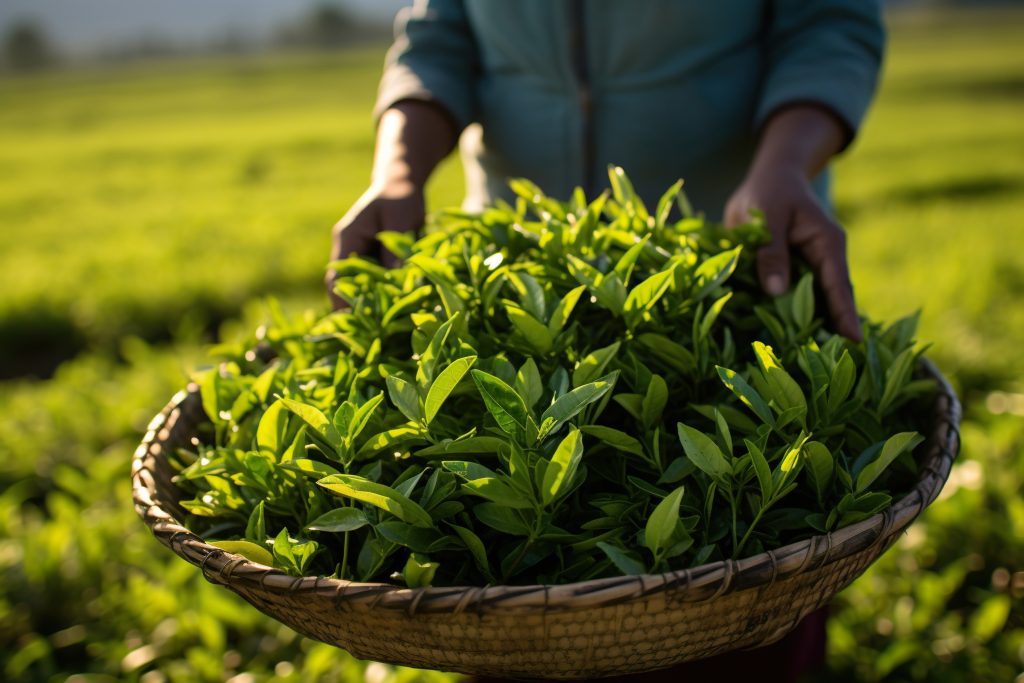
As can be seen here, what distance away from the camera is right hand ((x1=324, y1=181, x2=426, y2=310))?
4.66 ft

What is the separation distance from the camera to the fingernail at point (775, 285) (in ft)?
4.12

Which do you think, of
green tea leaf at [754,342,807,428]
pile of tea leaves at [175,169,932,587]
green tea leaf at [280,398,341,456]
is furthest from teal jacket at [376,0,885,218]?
green tea leaf at [280,398,341,456]

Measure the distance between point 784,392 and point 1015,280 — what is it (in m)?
4.99

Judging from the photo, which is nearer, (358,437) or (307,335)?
(358,437)

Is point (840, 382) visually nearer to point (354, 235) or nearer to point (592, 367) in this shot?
point (592, 367)

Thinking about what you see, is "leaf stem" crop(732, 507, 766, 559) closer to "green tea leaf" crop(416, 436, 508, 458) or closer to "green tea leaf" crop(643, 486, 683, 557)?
"green tea leaf" crop(643, 486, 683, 557)

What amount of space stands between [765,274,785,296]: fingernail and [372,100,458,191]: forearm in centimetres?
66

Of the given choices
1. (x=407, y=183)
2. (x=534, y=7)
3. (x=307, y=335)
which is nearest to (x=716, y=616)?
(x=307, y=335)

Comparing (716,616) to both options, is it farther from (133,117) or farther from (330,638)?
(133,117)

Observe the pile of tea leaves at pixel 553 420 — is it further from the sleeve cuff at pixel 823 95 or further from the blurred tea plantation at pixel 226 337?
the blurred tea plantation at pixel 226 337

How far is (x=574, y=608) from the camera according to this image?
81cm

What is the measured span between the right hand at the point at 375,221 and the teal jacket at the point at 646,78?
0.33 m

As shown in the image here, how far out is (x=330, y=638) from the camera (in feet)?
3.17

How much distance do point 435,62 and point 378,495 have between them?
1231 millimetres
